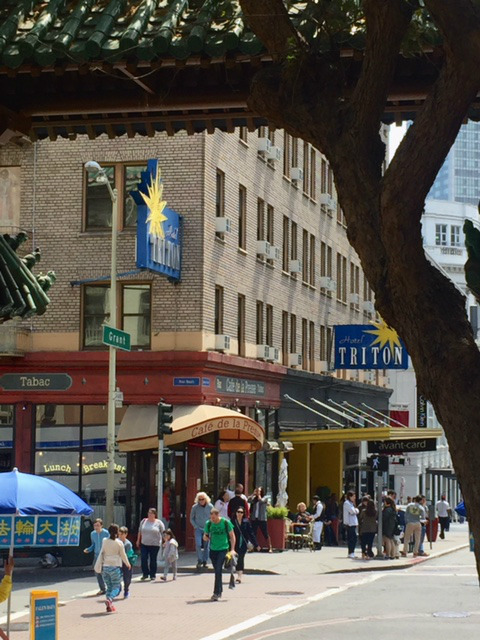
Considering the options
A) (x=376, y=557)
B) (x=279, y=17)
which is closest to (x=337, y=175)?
(x=279, y=17)

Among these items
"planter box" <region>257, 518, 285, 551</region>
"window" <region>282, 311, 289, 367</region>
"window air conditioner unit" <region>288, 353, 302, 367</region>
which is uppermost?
"window" <region>282, 311, 289, 367</region>

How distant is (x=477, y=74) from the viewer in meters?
5.67

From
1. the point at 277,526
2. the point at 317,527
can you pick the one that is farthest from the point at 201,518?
the point at 317,527

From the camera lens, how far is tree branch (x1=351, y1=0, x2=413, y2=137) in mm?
5961

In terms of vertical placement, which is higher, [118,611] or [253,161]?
[253,161]

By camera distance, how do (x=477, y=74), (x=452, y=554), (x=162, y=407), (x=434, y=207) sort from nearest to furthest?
(x=477, y=74), (x=162, y=407), (x=452, y=554), (x=434, y=207)

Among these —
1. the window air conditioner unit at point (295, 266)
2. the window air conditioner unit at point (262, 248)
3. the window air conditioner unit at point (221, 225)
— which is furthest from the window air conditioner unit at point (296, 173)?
the window air conditioner unit at point (221, 225)

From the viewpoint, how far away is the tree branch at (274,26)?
262 inches

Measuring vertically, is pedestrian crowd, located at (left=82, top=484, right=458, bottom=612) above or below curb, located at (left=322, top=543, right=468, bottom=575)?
above

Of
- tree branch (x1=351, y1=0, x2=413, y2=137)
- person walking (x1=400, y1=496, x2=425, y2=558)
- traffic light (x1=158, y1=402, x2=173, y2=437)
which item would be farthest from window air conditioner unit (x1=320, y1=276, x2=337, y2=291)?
tree branch (x1=351, y1=0, x2=413, y2=137)

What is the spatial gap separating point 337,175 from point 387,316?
2.54ft

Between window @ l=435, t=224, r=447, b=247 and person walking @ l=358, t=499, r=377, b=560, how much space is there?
63403 mm

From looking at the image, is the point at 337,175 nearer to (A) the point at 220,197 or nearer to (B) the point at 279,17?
(B) the point at 279,17

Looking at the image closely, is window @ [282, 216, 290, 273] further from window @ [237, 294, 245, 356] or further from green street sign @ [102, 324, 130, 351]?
green street sign @ [102, 324, 130, 351]
